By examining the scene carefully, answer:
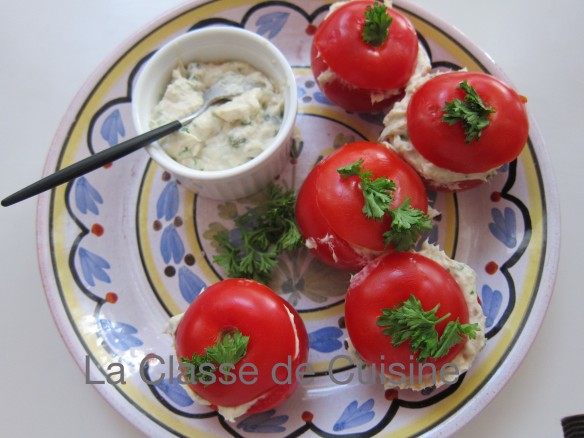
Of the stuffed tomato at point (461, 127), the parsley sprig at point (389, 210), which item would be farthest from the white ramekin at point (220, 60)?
the stuffed tomato at point (461, 127)

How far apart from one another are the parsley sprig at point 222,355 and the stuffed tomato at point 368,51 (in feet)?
2.54

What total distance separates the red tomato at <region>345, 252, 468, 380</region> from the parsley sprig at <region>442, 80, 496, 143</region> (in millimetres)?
352

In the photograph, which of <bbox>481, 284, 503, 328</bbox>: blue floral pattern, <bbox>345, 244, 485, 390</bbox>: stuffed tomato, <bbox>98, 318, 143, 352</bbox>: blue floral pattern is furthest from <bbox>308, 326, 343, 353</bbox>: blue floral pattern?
<bbox>98, 318, 143, 352</bbox>: blue floral pattern

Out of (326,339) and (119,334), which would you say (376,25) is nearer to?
(326,339)

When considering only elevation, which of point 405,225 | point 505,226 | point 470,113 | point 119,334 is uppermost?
point 470,113

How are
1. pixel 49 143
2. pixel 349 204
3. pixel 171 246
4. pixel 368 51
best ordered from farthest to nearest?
pixel 49 143 → pixel 171 246 → pixel 368 51 → pixel 349 204

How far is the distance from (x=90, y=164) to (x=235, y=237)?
1.58 feet

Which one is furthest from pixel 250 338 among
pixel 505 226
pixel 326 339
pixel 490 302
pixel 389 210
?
pixel 505 226

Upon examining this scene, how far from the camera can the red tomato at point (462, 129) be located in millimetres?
1334

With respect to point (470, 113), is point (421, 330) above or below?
below

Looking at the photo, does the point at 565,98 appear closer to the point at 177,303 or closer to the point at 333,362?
the point at 333,362

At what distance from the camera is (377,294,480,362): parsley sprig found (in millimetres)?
1228

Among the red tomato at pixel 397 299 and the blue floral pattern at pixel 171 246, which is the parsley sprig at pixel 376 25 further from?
the blue floral pattern at pixel 171 246

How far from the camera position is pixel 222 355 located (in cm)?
121
